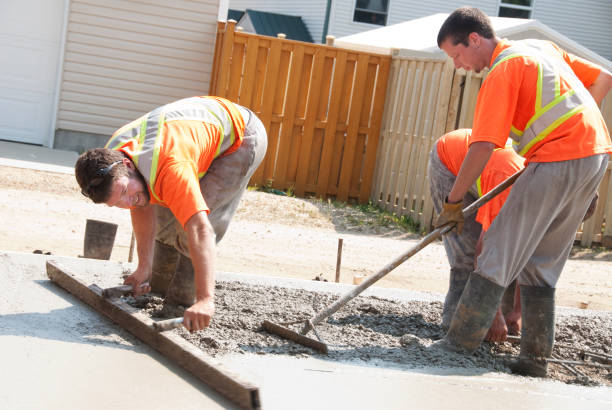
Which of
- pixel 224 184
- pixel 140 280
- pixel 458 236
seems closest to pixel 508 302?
pixel 458 236

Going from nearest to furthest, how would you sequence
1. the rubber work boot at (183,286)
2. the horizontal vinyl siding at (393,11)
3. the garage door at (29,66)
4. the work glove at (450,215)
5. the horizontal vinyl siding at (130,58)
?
the work glove at (450,215), the rubber work boot at (183,286), the garage door at (29,66), the horizontal vinyl siding at (130,58), the horizontal vinyl siding at (393,11)

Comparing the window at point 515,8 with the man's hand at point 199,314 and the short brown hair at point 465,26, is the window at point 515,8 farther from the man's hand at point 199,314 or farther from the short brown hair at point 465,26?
the man's hand at point 199,314

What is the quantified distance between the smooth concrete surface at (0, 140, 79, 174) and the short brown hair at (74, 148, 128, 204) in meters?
6.46

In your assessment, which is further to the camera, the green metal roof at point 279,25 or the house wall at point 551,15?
the green metal roof at point 279,25

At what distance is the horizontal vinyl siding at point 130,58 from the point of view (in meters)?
11.4

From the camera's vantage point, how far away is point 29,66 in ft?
37.6

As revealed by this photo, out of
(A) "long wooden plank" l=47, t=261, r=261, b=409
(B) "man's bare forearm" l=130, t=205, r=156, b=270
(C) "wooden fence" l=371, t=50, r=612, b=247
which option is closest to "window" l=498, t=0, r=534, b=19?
(C) "wooden fence" l=371, t=50, r=612, b=247

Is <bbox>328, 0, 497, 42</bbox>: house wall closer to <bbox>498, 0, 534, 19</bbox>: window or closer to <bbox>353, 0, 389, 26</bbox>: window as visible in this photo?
<bbox>353, 0, 389, 26</bbox>: window

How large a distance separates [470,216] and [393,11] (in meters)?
15.3

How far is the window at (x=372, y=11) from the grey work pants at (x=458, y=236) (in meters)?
14.9

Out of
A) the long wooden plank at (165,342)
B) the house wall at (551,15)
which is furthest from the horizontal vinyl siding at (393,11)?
the long wooden plank at (165,342)

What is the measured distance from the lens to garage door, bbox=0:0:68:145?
11.3 metres

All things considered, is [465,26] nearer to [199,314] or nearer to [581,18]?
[199,314]

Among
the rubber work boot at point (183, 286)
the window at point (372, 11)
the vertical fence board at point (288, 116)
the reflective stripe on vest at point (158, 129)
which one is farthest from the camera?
the window at point (372, 11)
